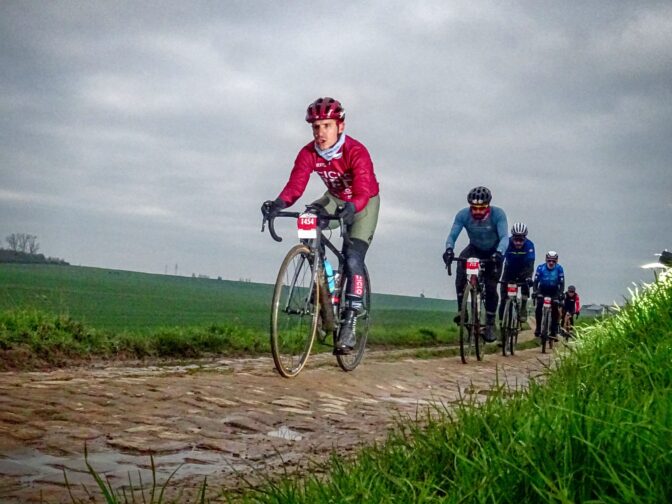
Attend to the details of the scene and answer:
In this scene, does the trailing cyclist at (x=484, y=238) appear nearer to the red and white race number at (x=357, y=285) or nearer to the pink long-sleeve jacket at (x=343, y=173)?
the red and white race number at (x=357, y=285)

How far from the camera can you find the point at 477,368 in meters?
12.0

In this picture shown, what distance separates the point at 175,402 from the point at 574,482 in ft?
14.3

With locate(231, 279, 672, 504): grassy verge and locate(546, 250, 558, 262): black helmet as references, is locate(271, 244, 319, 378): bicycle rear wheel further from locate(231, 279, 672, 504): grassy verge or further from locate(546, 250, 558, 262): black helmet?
locate(546, 250, 558, 262): black helmet

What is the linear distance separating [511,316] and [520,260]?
1189 millimetres

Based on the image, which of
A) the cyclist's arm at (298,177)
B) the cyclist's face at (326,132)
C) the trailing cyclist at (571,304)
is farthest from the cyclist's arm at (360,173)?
Answer: the trailing cyclist at (571,304)

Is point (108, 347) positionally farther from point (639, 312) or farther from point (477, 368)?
point (639, 312)

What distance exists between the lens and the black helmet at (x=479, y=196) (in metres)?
13.0

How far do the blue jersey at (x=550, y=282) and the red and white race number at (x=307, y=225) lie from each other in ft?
39.0

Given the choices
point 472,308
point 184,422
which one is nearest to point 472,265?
point 472,308

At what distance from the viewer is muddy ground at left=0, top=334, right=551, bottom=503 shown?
4188 millimetres

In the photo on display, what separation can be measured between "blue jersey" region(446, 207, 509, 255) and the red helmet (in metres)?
4.42

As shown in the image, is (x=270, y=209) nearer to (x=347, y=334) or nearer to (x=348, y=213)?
(x=348, y=213)

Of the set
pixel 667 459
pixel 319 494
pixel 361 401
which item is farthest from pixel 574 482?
pixel 361 401

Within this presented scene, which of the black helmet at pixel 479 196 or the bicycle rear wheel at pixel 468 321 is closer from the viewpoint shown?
the bicycle rear wheel at pixel 468 321
